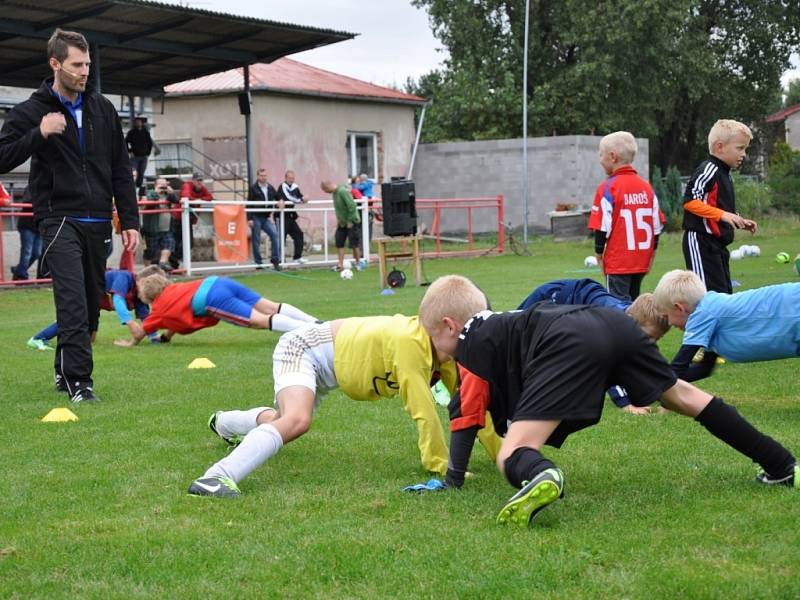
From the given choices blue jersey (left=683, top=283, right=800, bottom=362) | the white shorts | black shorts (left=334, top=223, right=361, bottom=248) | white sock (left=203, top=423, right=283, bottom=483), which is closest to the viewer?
white sock (left=203, top=423, right=283, bottom=483)

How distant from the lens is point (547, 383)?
4.26 meters

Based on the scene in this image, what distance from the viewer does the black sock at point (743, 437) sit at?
453 cm

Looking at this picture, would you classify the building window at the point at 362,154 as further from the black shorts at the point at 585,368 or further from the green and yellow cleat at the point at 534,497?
the green and yellow cleat at the point at 534,497

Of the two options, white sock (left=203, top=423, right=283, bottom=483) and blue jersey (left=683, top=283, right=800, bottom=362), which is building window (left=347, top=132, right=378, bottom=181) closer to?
blue jersey (left=683, top=283, right=800, bottom=362)

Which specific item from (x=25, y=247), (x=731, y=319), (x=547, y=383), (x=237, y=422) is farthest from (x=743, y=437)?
(x=25, y=247)

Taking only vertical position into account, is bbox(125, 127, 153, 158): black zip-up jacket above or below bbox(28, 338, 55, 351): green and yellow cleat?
above

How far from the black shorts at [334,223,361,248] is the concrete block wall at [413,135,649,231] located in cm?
1222

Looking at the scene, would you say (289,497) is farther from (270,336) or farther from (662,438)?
(270,336)

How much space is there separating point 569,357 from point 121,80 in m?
23.4

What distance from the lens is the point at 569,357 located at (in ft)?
13.9

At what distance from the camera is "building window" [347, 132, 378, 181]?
35.8 m

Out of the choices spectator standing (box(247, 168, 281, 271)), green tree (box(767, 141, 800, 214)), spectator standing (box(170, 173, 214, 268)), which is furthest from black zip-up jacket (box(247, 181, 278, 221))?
green tree (box(767, 141, 800, 214))

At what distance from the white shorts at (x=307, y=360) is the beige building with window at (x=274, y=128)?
26.2 meters

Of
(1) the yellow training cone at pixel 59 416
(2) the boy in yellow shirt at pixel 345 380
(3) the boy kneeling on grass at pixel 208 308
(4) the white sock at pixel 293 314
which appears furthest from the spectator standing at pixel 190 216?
(2) the boy in yellow shirt at pixel 345 380
